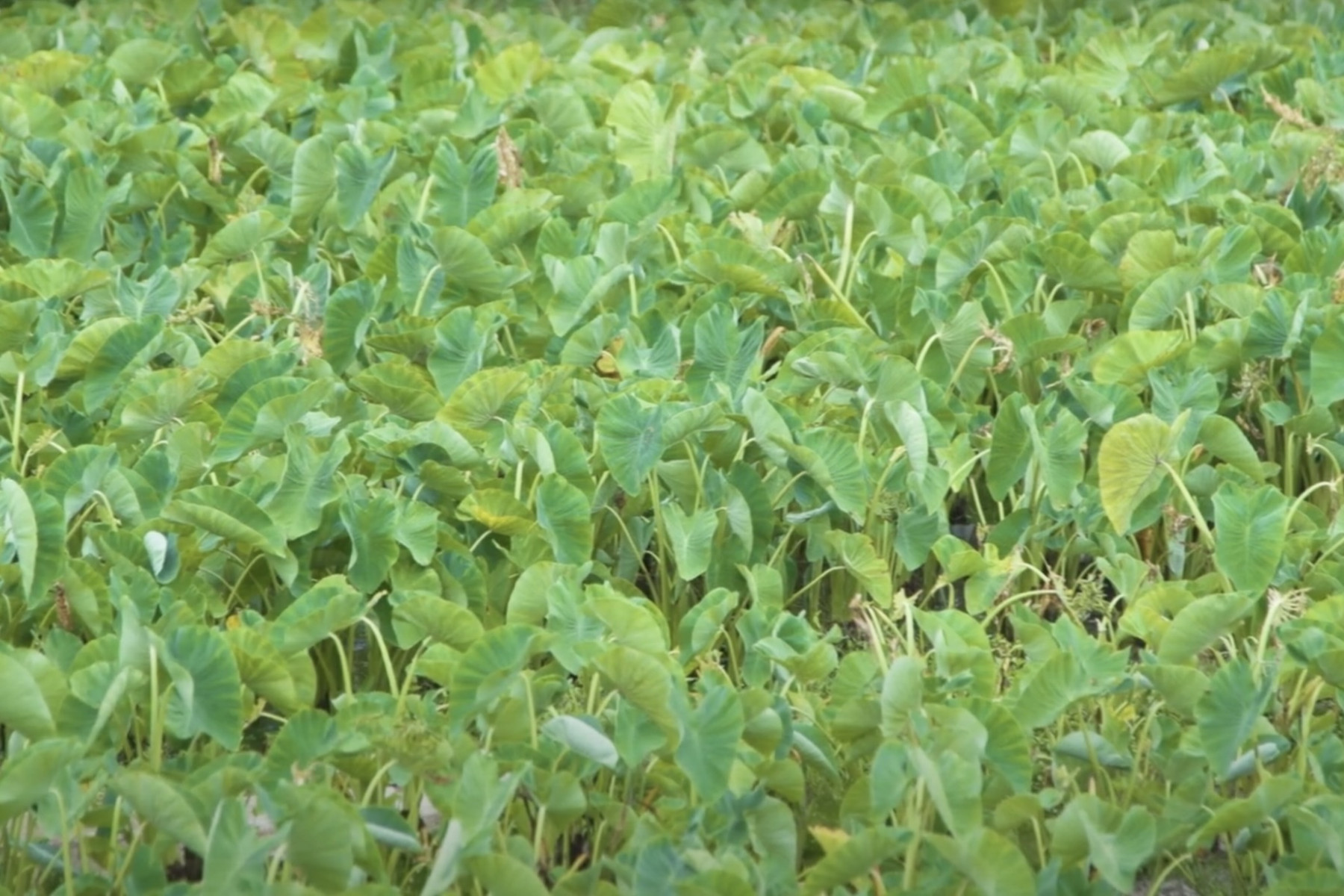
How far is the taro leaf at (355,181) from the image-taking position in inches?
105

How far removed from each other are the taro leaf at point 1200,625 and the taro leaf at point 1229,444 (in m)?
0.45

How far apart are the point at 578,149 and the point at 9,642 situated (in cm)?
162

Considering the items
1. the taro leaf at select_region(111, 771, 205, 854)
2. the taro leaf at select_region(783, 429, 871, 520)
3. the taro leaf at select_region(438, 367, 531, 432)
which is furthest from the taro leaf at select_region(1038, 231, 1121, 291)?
the taro leaf at select_region(111, 771, 205, 854)

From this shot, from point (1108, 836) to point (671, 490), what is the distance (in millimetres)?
740

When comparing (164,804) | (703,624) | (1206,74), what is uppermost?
(164,804)

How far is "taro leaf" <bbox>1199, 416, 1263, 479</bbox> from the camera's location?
2004 mm

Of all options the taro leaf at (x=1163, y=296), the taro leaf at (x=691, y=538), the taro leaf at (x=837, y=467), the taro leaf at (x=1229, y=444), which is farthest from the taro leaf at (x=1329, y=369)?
the taro leaf at (x=691, y=538)

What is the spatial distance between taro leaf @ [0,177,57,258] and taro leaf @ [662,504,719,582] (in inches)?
51.3

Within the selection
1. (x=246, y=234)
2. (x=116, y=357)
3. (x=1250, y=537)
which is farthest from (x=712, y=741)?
(x=246, y=234)

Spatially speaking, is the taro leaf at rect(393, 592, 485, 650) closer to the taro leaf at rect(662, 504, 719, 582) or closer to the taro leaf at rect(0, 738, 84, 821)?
→ the taro leaf at rect(662, 504, 719, 582)

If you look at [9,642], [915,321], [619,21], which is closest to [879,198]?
[915,321]

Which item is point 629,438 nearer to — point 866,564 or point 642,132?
point 866,564

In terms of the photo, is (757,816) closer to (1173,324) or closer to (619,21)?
(1173,324)

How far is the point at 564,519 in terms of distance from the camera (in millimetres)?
1829
